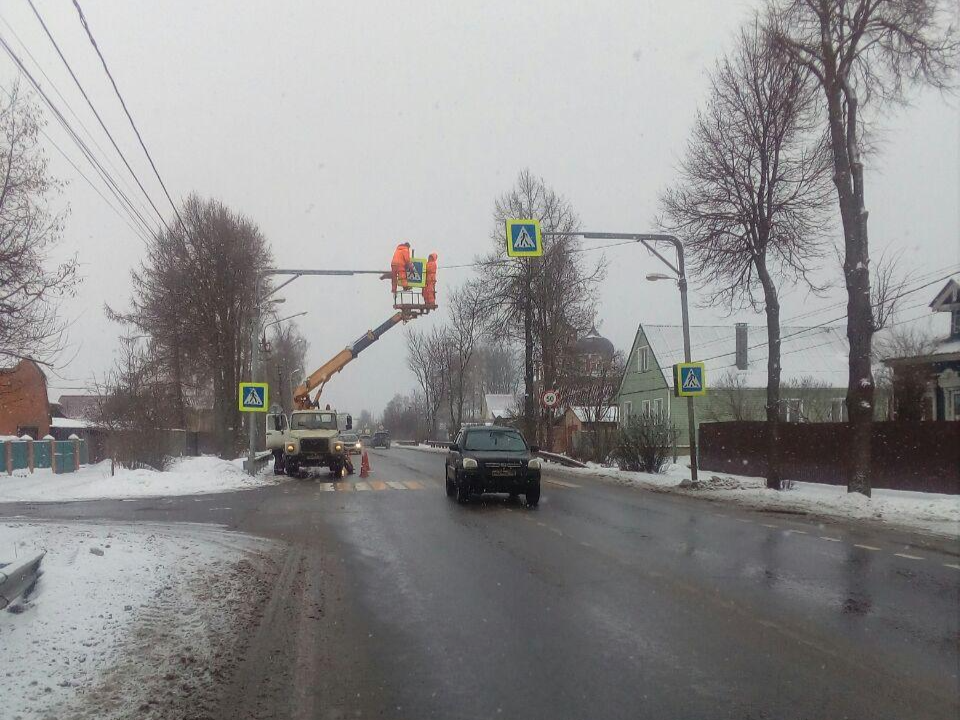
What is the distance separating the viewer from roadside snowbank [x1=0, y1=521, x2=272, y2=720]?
504cm

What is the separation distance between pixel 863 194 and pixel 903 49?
315 centimetres

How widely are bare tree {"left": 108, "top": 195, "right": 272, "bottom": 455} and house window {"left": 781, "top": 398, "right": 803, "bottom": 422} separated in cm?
2434

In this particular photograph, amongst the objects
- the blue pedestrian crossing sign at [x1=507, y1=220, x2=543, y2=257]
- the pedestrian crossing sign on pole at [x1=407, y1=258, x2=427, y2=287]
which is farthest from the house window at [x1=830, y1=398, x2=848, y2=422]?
the blue pedestrian crossing sign at [x1=507, y1=220, x2=543, y2=257]

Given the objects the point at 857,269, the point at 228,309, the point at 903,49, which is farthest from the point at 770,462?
the point at 228,309

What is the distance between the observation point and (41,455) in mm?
31984

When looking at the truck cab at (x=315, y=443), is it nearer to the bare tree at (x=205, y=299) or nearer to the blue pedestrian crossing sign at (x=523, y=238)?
the bare tree at (x=205, y=299)

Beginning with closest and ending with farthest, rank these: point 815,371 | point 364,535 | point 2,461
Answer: point 364,535
point 2,461
point 815,371

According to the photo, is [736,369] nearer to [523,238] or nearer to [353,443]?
[353,443]

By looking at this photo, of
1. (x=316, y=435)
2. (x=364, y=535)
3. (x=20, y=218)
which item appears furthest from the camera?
(x=316, y=435)

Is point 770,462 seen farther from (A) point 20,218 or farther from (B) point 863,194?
(A) point 20,218

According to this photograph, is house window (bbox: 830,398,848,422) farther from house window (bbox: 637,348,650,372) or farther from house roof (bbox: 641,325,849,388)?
house window (bbox: 637,348,650,372)

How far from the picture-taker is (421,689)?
521 centimetres

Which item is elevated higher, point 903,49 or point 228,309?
point 903,49

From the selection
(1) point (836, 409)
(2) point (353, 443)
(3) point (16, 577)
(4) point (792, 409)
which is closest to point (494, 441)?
(3) point (16, 577)
